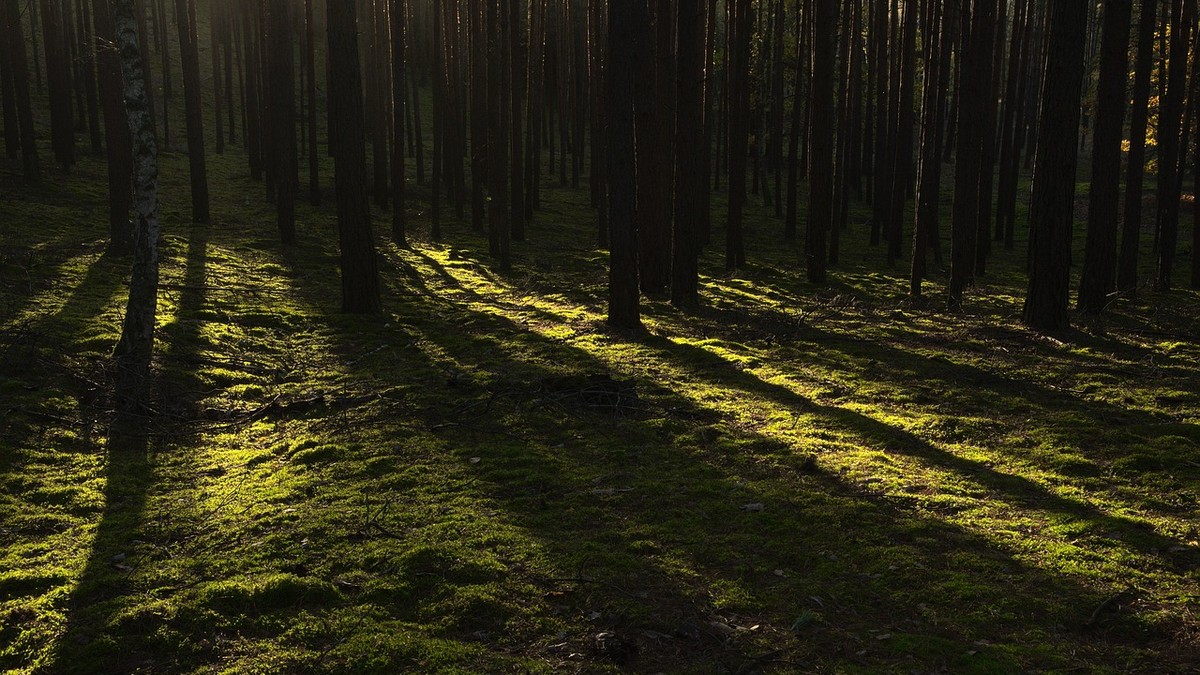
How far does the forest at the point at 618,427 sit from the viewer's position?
4.63m

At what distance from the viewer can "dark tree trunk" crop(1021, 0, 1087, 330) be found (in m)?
11.1

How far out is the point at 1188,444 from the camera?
7.22 metres

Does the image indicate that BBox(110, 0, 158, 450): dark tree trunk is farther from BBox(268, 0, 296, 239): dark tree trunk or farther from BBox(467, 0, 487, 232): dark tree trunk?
BBox(467, 0, 487, 232): dark tree trunk

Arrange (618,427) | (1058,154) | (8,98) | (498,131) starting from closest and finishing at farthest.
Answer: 1. (618,427)
2. (1058,154)
3. (498,131)
4. (8,98)

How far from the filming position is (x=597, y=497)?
6547mm

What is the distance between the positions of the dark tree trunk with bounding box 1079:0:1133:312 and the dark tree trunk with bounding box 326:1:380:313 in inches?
454

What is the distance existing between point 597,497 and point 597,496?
0.02 meters

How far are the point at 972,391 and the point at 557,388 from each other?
4569mm

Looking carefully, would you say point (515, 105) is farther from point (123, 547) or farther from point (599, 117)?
point (123, 547)

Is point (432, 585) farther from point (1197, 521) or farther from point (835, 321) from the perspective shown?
point (835, 321)

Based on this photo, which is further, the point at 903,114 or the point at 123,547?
the point at 903,114

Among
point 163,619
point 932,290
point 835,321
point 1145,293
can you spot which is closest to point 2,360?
point 163,619

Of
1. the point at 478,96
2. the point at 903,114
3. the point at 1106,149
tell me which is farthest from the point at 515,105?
the point at 1106,149

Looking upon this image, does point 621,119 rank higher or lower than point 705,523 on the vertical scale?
higher
